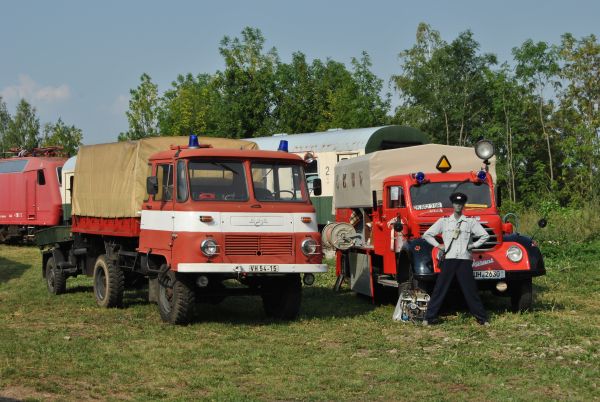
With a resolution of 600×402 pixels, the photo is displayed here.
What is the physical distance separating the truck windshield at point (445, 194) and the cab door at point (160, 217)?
3.78 metres

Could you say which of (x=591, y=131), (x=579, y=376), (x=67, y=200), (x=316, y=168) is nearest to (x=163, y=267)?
(x=579, y=376)

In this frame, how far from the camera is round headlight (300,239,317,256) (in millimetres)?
13617

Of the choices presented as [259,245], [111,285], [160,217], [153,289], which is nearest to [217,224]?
[259,245]

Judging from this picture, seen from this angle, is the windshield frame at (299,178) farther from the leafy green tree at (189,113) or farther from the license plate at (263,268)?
the leafy green tree at (189,113)

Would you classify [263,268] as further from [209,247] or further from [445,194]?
[445,194]

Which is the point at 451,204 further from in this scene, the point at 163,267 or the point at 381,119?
the point at 381,119

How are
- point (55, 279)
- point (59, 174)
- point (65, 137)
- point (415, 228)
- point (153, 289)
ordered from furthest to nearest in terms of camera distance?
point (65, 137) < point (59, 174) < point (55, 279) < point (153, 289) < point (415, 228)

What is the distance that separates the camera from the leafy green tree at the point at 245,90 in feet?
162

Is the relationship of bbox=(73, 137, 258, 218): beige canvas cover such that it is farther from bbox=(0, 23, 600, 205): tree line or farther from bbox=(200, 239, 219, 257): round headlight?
bbox=(0, 23, 600, 205): tree line

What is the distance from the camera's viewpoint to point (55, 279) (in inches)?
740

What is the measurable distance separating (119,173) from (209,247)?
11.4 ft

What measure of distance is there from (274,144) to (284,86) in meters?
26.2

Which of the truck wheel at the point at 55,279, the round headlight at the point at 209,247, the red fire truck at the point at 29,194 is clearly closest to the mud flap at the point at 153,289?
the round headlight at the point at 209,247

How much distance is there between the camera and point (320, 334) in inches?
508
